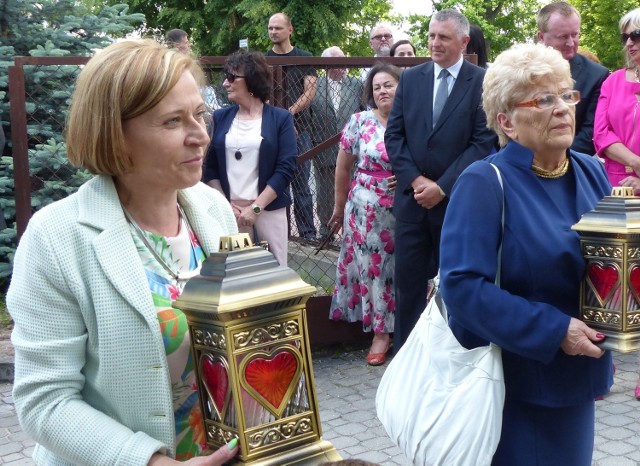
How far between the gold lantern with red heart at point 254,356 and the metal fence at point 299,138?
501cm

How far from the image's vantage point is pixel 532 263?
2.67 metres

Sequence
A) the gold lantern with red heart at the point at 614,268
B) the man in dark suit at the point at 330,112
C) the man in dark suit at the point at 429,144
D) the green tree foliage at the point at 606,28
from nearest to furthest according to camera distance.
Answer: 1. the gold lantern with red heart at the point at 614,268
2. the man in dark suit at the point at 429,144
3. the man in dark suit at the point at 330,112
4. the green tree foliage at the point at 606,28

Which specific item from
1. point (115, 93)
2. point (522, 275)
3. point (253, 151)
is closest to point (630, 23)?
point (253, 151)

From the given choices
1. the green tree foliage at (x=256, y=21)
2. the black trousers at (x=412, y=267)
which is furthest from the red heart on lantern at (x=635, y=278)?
the green tree foliage at (x=256, y=21)

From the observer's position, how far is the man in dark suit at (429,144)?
592 cm

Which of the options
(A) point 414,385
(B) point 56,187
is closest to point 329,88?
(B) point 56,187

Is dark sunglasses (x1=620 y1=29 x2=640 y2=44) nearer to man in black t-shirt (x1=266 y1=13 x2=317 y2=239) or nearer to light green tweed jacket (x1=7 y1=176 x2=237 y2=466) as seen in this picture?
man in black t-shirt (x1=266 y1=13 x2=317 y2=239)

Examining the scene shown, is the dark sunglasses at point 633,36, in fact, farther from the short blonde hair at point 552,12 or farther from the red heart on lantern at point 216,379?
the red heart on lantern at point 216,379

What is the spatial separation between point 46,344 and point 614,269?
5.06 ft

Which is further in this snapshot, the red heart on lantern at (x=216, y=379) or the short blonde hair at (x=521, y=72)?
the short blonde hair at (x=521, y=72)

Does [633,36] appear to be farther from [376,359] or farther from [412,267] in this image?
[376,359]

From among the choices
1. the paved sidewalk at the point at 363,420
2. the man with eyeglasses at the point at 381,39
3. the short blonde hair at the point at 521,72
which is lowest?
the paved sidewalk at the point at 363,420

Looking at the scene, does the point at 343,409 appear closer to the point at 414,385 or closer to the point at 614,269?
the point at 414,385

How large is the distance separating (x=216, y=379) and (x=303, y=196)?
18.1 ft
